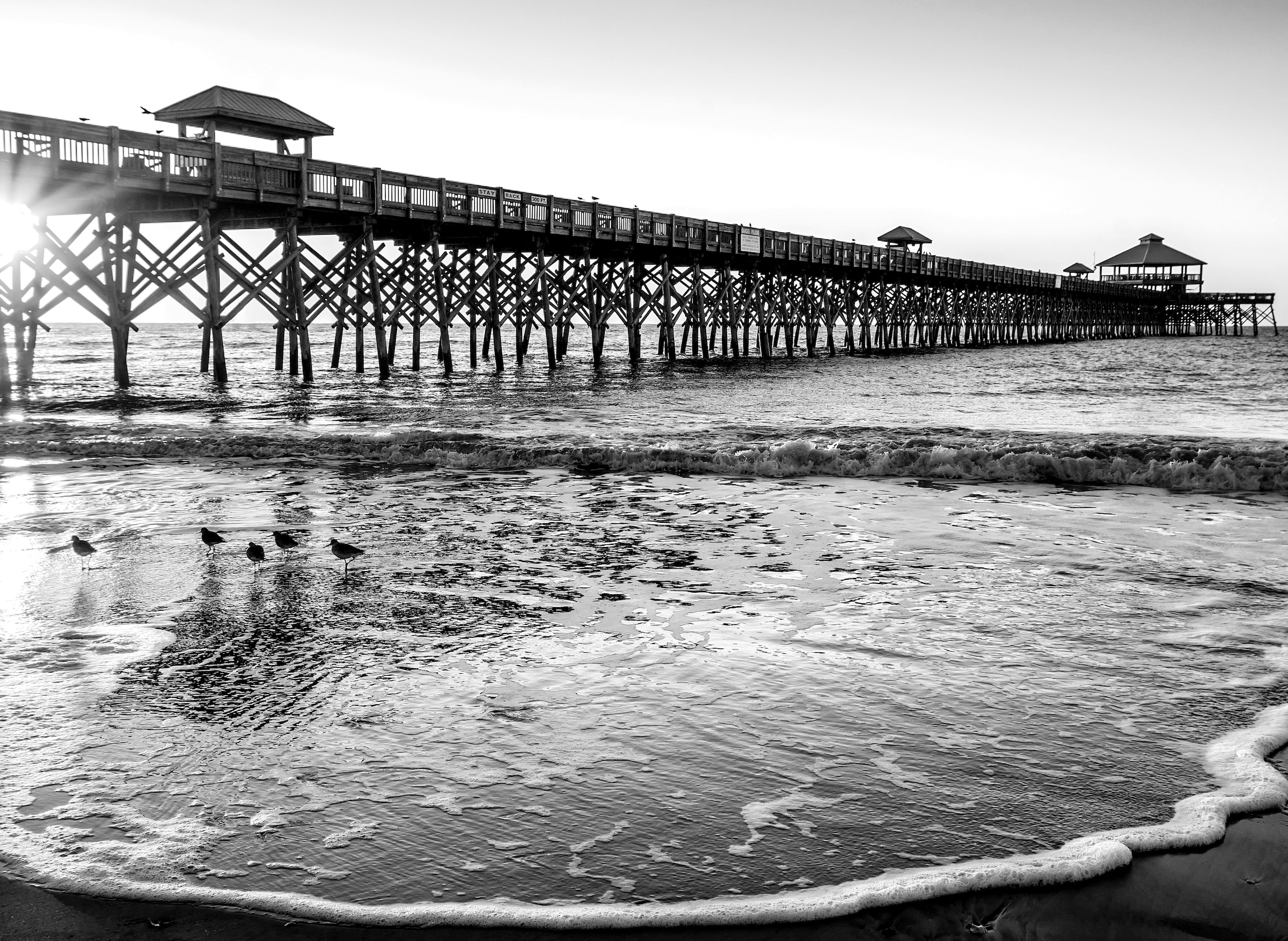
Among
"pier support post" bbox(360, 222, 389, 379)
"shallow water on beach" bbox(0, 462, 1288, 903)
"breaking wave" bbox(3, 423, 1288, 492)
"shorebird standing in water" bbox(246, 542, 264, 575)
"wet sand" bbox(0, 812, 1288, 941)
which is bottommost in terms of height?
"wet sand" bbox(0, 812, 1288, 941)

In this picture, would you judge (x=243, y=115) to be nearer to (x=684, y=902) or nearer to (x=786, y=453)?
(x=786, y=453)

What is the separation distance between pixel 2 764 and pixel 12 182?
17565mm

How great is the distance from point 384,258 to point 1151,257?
86.8m

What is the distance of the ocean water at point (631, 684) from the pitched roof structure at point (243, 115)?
631 inches

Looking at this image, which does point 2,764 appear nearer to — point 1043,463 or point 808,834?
point 808,834

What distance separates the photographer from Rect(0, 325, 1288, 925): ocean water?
3.02 meters

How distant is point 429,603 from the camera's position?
599cm

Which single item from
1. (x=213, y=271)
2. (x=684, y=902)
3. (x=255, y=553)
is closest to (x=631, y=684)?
(x=684, y=902)

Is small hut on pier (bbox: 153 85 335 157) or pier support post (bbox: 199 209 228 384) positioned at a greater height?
small hut on pier (bbox: 153 85 335 157)

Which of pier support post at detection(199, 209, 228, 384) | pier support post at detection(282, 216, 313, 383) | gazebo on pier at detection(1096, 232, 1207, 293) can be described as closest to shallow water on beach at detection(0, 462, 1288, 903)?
pier support post at detection(199, 209, 228, 384)

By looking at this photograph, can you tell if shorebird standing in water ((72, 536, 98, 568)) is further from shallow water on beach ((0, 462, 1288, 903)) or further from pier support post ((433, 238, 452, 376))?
pier support post ((433, 238, 452, 376))

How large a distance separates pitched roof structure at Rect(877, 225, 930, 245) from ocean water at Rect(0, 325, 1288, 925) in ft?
175

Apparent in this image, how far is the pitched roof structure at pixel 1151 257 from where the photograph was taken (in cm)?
9531

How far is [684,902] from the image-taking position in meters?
2.82
